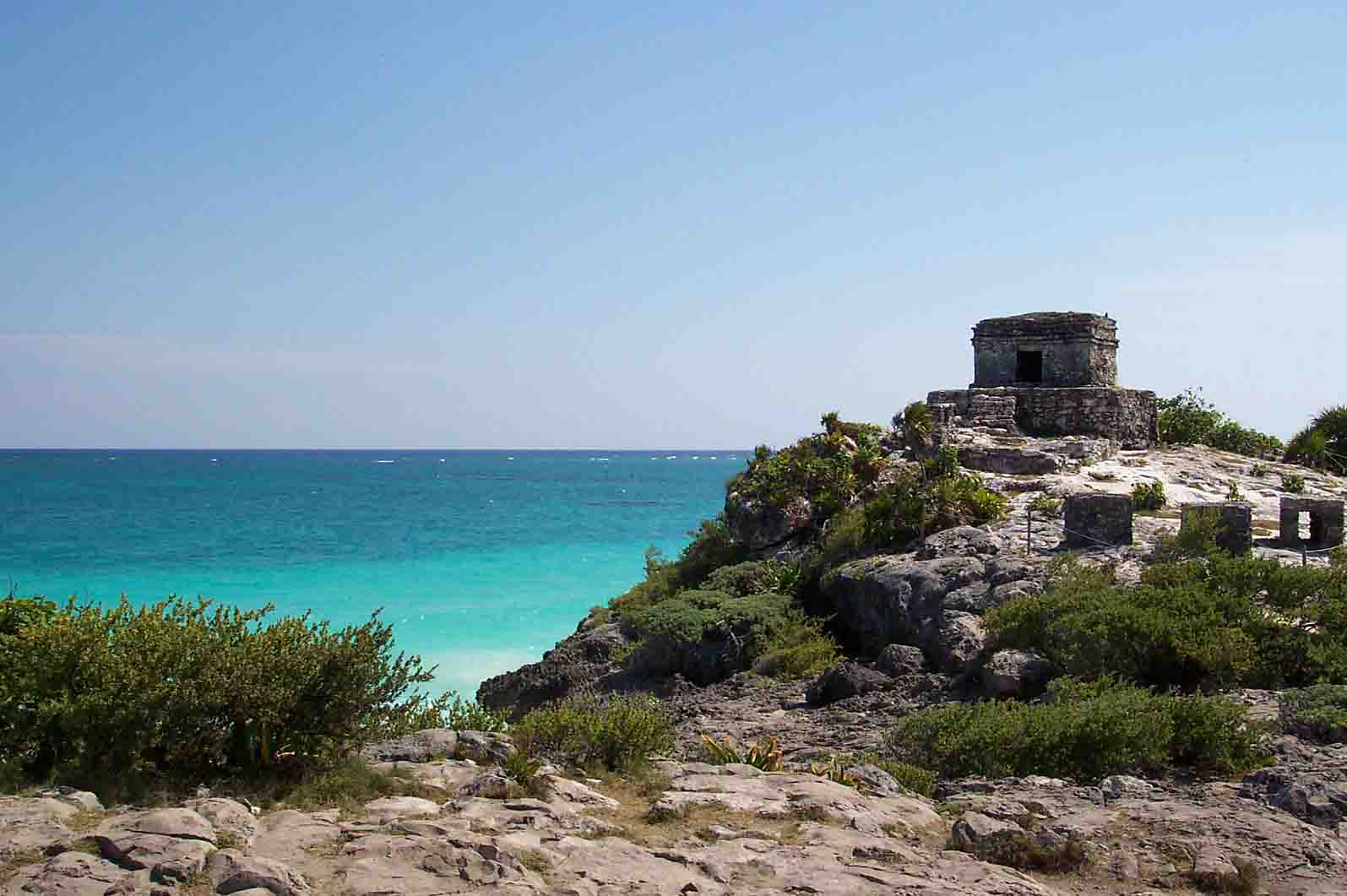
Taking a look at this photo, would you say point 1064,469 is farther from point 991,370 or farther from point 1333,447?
point 1333,447

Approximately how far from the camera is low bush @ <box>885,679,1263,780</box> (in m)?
8.27

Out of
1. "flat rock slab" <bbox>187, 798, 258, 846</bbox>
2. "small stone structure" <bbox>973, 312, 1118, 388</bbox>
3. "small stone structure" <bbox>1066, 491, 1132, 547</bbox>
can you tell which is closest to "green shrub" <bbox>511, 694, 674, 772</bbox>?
"flat rock slab" <bbox>187, 798, 258, 846</bbox>

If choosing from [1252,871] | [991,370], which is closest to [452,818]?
[1252,871]

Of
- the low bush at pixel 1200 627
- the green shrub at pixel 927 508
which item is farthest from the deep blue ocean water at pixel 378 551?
the low bush at pixel 1200 627

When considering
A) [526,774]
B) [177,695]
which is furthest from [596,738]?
[177,695]

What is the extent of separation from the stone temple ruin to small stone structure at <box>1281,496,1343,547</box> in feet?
22.8

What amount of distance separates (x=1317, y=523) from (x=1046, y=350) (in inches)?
350

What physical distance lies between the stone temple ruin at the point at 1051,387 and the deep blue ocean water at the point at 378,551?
484 inches

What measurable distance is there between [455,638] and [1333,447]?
21.5 m

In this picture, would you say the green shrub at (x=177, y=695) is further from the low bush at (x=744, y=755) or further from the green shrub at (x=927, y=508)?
the green shrub at (x=927, y=508)

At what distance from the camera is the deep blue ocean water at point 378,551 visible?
100ft

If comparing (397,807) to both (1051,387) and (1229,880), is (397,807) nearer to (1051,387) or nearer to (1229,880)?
(1229,880)

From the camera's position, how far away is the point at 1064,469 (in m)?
19.3

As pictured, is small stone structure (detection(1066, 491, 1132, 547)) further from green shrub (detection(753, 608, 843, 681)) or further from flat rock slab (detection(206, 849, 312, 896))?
Result: flat rock slab (detection(206, 849, 312, 896))
